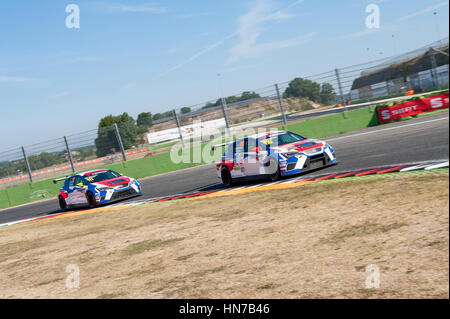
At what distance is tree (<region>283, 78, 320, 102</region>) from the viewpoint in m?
21.2

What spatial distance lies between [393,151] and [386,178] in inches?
157

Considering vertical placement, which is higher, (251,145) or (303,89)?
(303,89)

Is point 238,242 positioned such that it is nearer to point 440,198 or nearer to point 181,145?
point 440,198

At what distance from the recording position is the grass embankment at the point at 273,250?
378 cm

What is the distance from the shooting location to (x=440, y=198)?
5.32m

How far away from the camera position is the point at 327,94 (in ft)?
69.9

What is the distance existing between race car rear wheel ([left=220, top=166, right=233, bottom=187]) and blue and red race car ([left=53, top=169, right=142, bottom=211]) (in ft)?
11.8

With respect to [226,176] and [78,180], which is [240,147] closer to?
→ [226,176]

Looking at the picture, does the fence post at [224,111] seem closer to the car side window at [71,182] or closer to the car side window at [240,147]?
the car side window at [71,182]

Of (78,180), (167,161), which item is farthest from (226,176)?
(167,161)

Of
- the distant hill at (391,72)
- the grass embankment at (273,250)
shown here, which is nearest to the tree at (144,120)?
the distant hill at (391,72)

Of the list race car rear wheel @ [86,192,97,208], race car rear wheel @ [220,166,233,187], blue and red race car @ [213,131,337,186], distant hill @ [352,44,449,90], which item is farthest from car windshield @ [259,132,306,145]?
distant hill @ [352,44,449,90]

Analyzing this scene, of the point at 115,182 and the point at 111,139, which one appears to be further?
the point at 111,139

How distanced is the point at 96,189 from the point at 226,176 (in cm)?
438
